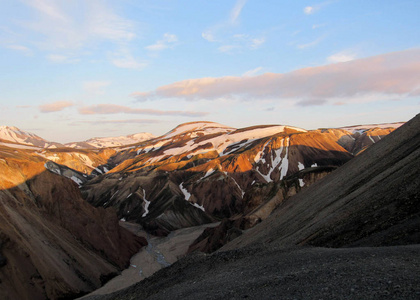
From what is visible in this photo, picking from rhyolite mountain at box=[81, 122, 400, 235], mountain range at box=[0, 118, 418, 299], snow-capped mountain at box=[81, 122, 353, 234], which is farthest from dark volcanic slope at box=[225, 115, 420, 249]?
snow-capped mountain at box=[81, 122, 353, 234]

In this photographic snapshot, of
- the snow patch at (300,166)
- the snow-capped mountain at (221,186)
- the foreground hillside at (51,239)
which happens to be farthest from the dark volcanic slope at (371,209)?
the snow patch at (300,166)

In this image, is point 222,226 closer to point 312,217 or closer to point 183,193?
point 312,217

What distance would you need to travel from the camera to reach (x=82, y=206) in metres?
59.7

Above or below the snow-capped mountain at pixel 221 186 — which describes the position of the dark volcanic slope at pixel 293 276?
above

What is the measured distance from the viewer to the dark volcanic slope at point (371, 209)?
18.3 m

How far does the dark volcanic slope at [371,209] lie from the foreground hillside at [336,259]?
0.08 meters

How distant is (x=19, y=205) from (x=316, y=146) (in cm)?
13486

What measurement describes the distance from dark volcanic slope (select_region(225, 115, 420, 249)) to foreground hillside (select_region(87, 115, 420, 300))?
0.27 feet

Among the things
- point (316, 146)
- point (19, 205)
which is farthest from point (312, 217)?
point (316, 146)

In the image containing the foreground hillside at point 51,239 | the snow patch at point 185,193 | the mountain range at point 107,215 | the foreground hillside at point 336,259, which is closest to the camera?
the foreground hillside at point 336,259

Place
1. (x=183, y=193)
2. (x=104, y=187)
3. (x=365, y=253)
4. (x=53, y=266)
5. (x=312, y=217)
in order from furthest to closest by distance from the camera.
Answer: (x=104, y=187) → (x=183, y=193) → (x=53, y=266) → (x=312, y=217) → (x=365, y=253)

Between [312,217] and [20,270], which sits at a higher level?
[312,217]

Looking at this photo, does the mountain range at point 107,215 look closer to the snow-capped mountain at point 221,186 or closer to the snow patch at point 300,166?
the snow-capped mountain at point 221,186

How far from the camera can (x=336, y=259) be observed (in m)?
14.6
